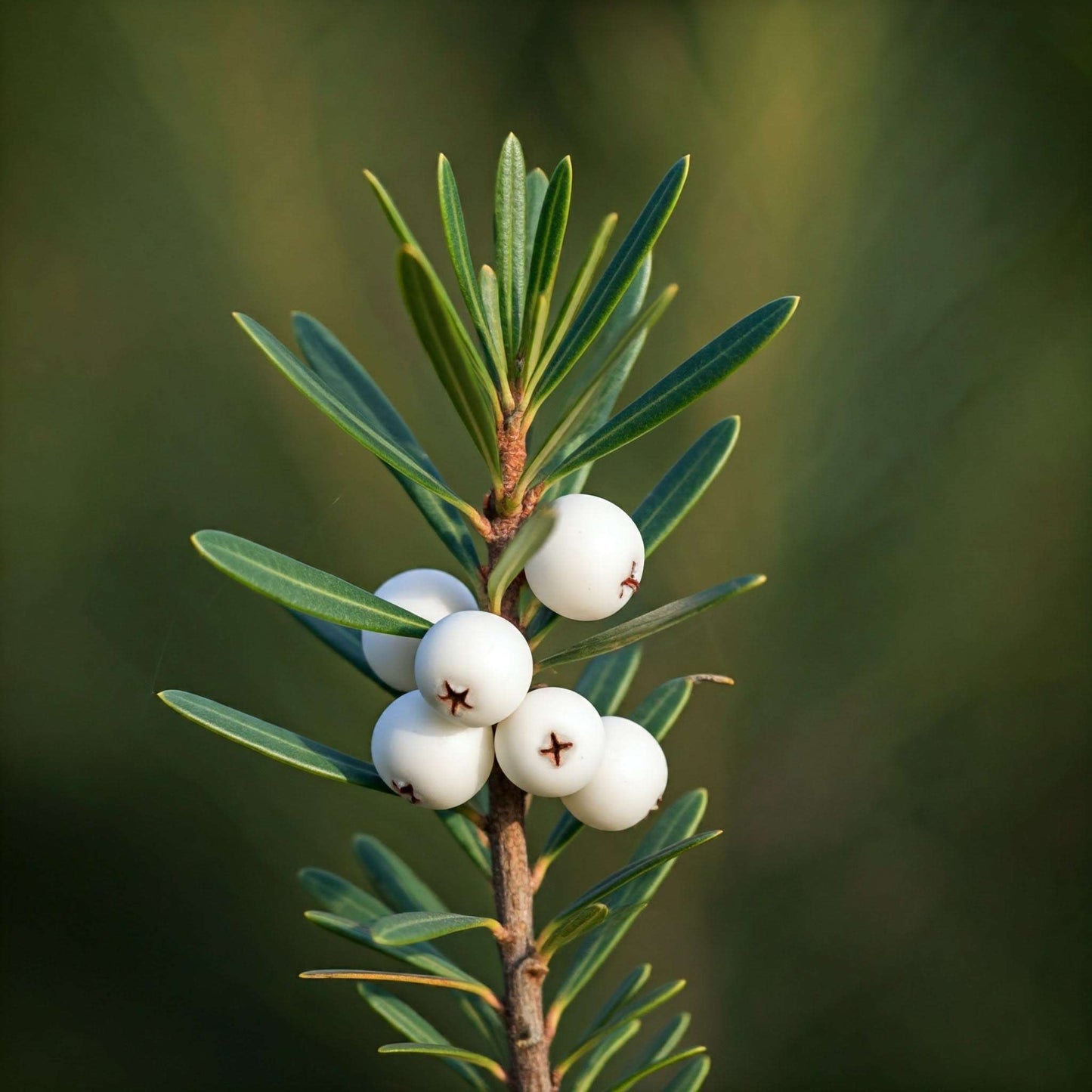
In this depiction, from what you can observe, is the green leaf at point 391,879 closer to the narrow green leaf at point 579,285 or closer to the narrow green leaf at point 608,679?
the narrow green leaf at point 608,679

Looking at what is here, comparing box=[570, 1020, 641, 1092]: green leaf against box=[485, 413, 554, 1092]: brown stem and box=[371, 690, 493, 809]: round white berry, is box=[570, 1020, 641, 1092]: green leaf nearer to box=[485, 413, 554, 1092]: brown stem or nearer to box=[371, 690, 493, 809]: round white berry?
box=[485, 413, 554, 1092]: brown stem

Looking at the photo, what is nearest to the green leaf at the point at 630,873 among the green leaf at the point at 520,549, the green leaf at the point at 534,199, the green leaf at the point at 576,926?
the green leaf at the point at 576,926

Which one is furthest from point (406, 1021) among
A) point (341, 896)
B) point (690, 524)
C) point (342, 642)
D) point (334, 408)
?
point (690, 524)

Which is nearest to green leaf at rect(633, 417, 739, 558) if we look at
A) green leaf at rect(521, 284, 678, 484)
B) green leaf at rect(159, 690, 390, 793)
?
green leaf at rect(521, 284, 678, 484)

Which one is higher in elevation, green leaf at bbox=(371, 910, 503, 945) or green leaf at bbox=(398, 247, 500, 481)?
green leaf at bbox=(398, 247, 500, 481)

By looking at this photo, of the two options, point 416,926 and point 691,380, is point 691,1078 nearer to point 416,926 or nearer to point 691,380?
point 416,926

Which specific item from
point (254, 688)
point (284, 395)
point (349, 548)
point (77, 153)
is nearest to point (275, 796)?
point (254, 688)

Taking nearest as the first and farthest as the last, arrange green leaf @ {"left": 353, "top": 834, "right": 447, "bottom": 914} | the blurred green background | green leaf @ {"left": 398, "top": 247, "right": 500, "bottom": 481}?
green leaf @ {"left": 398, "top": 247, "right": 500, "bottom": 481} < green leaf @ {"left": 353, "top": 834, "right": 447, "bottom": 914} < the blurred green background

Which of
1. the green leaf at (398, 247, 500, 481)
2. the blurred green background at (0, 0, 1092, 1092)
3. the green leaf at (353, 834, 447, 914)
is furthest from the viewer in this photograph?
the blurred green background at (0, 0, 1092, 1092)
